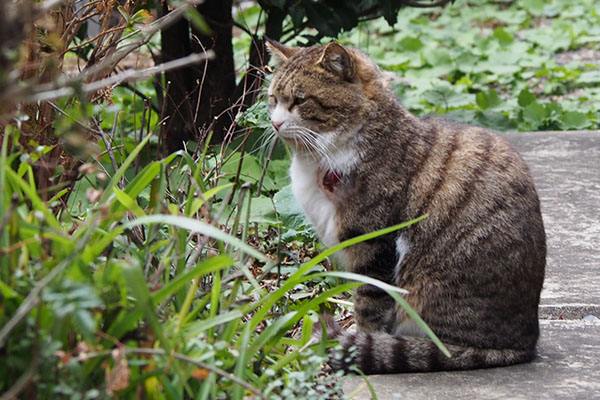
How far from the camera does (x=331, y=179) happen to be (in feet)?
11.0

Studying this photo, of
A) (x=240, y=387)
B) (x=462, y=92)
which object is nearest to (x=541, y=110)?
(x=462, y=92)

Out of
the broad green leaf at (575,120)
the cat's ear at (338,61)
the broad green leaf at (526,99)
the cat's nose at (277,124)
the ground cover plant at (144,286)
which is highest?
the cat's ear at (338,61)

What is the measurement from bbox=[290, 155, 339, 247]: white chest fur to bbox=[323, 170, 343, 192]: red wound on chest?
36mm

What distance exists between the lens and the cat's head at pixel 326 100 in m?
3.37

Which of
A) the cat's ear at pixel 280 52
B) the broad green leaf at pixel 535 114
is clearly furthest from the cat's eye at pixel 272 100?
the broad green leaf at pixel 535 114

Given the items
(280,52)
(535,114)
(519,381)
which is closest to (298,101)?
(280,52)

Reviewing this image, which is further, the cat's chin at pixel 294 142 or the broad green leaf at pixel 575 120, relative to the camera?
the broad green leaf at pixel 575 120

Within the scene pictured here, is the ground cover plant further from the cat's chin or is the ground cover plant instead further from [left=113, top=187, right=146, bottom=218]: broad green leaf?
the cat's chin

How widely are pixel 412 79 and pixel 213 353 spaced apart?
5.56m

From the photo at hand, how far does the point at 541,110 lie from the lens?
21.0 feet

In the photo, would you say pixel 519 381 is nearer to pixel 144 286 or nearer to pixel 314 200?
pixel 314 200

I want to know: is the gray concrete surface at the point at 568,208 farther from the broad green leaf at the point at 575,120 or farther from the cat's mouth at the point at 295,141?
the cat's mouth at the point at 295,141

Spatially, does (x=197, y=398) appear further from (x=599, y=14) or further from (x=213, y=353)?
(x=599, y=14)

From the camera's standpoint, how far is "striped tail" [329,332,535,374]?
301 centimetres
